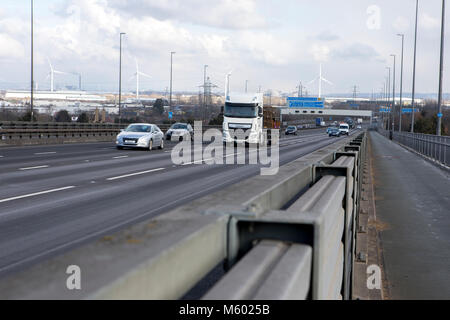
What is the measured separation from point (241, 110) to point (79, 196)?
29.6 m

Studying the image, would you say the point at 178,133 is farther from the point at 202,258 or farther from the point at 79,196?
the point at 202,258

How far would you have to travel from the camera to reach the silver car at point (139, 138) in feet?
107

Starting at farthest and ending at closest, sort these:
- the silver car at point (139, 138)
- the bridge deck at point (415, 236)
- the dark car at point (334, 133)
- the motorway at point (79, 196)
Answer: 1. the dark car at point (334, 133)
2. the silver car at point (139, 138)
3. the motorway at point (79, 196)
4. the bridge deck at point (415, 236)

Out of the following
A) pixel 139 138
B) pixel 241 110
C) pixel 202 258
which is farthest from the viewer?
pixel 241 110

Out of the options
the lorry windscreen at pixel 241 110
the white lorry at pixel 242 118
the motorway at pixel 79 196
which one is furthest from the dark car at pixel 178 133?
the motorway at pixel 79 196

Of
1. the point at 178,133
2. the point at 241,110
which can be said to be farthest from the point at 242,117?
the point at 178,133

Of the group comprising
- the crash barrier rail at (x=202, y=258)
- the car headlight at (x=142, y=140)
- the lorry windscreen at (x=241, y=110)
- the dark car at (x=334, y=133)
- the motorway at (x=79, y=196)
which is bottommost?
the dark car at (x=334, y=133)

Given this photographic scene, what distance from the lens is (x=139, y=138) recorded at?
32844 mm

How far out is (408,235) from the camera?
10648 mm

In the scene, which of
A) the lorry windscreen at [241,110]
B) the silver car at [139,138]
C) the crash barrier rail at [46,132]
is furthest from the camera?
the lorry windscreen at [241,110]

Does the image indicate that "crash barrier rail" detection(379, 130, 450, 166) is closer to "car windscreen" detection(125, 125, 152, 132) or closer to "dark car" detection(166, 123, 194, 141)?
"car windscreen" detection(125, 125, 152, 132)

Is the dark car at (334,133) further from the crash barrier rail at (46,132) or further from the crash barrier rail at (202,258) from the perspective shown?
the crash barrier rail at (202,258)

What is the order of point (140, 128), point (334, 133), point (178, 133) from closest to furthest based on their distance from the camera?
point (140, 128) < point (178, 133) < point (334, 133)

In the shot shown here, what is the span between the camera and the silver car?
107 ft
